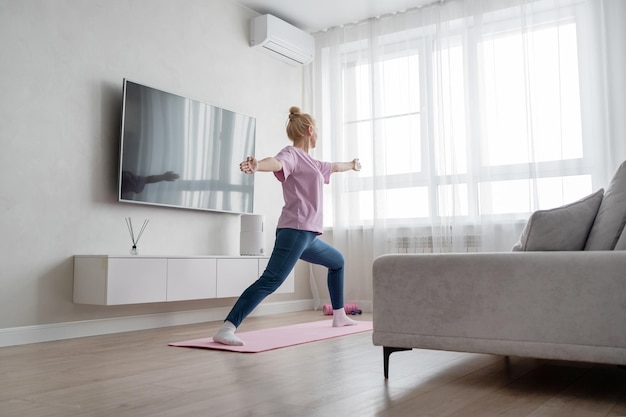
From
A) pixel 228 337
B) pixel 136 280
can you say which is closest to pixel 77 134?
pixel 136 280

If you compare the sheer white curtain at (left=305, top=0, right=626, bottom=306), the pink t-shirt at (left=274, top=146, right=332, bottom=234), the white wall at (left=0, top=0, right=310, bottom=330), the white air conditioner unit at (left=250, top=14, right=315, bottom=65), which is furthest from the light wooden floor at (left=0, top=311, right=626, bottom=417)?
the white air conditioner unit at (left=250, top=14, right=315, bottom=65)

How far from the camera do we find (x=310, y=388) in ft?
6.39

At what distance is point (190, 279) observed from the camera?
12.4 ft

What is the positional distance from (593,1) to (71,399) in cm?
429

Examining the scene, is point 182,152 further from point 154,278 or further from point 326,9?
point 326,9

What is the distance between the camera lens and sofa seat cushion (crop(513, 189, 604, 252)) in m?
1.94

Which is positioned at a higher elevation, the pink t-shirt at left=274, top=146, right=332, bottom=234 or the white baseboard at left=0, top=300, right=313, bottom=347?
the pink t-shirt at left=274, top=146, right=332, bottom=234

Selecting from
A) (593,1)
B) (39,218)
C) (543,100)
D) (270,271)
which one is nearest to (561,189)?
(543,100)

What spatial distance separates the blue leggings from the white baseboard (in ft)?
3.37

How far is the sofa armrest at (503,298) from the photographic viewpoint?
68.8 inches

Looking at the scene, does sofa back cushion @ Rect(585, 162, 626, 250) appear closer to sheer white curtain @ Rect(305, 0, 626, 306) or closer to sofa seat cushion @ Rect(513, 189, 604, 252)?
sofa seat cushion @ Rect(513, 189, 604, 252)

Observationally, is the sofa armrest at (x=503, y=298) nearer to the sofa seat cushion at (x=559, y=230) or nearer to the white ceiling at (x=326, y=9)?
the sofa seat cushion at (x=559, y=230)

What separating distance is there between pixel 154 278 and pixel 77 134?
0.98 m

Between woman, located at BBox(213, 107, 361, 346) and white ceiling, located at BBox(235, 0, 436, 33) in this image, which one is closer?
woman, located at BBox(213, 107, 361, 346)
